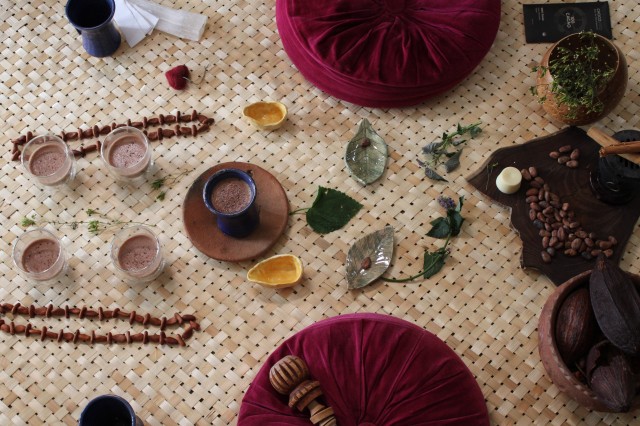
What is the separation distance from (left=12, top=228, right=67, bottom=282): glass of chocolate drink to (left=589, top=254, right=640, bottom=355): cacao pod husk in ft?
3.81

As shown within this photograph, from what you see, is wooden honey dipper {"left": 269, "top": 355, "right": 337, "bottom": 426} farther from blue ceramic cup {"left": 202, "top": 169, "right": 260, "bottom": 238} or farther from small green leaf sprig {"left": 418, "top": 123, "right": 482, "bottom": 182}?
small green leaf sprig {"left": 418, "top": 123, "right": 482, "bottom": 182}

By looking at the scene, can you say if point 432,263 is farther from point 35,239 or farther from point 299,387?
point 35,239

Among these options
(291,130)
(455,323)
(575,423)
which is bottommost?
(575,423)

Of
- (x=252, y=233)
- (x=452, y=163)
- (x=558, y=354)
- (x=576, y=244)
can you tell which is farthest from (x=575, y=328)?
(x=252, y=233)

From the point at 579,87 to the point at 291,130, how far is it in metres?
0.69

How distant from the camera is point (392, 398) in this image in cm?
171

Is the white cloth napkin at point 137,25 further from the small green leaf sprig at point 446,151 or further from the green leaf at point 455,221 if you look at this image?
the green leaf at point 455,221

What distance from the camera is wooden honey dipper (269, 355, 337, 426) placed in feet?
5.48

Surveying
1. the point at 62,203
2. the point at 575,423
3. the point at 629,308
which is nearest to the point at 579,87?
the point at 629,308

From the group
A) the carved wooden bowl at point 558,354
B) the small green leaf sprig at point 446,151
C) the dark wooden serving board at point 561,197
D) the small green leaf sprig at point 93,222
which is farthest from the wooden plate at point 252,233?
the carved wooden bowl at point 558,354

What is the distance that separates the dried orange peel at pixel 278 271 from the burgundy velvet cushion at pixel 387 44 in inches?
17.5

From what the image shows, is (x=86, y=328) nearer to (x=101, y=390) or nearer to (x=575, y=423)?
(x=101, y=390)

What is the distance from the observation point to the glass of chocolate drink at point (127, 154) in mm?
1965

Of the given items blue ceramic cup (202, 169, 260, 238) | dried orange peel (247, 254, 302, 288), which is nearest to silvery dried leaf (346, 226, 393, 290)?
dried orange peel (247, 254, 302, 288)
